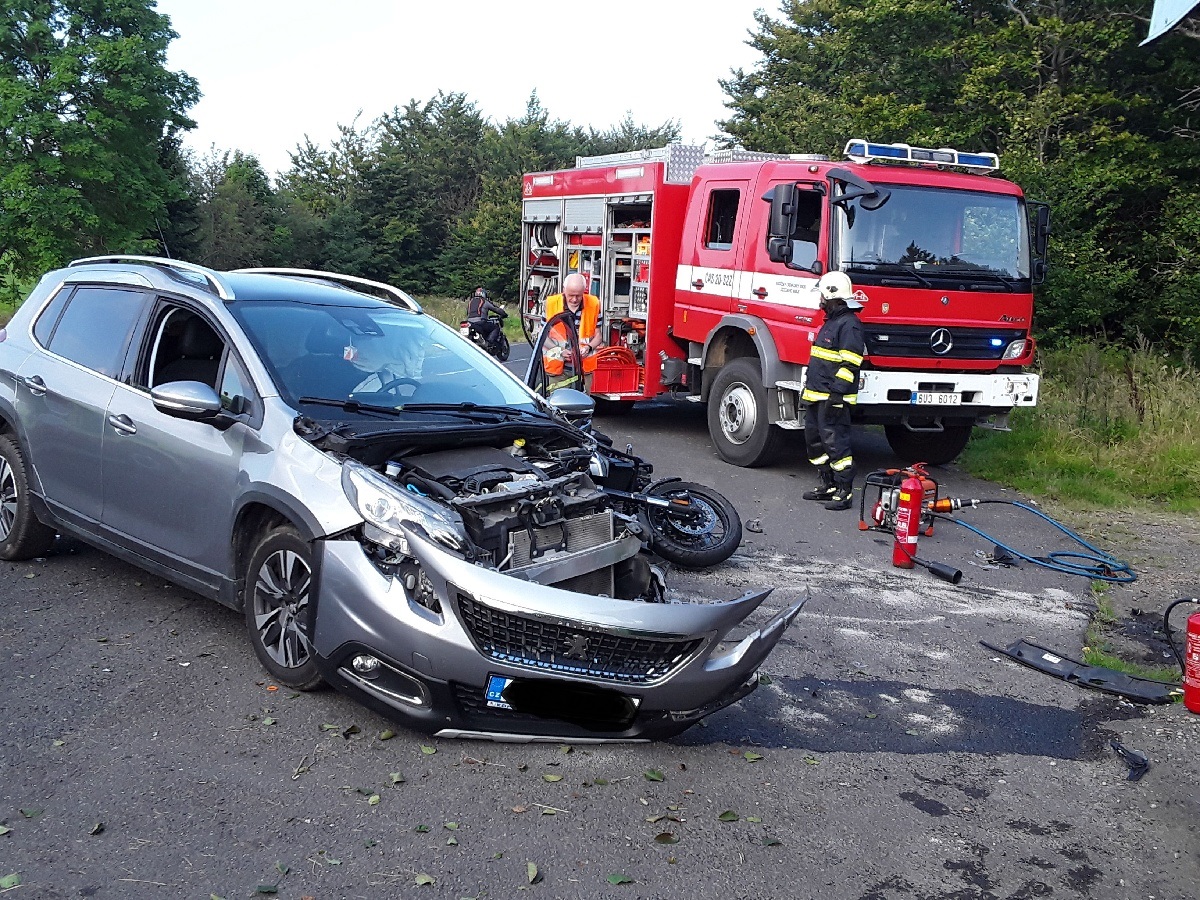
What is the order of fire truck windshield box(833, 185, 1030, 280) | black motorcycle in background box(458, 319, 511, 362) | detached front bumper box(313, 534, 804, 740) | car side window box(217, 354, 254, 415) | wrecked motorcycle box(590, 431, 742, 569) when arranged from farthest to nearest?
black motorcycle in background box(458, 319, 511, 362) < fire truck windshield box(833, 185, 1030, 280) < wrecked motorcycle box(590, 431, 742, 569) < car side window box(217, 354, 254, 415) < detached front bumper box(313, 534, 804, 740)

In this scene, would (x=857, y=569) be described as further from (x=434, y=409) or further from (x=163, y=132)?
(x=163, y=132)

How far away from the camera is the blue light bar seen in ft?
31.0

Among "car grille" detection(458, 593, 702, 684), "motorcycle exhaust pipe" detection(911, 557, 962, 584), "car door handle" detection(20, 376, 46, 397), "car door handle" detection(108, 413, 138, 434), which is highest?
"car door handle" detection(20, 376, 46, 397)

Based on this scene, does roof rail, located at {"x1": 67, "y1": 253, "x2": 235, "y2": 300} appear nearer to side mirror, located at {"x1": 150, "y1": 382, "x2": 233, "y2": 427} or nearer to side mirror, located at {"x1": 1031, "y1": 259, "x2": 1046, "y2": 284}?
side mirror, located at {"x1": 150, "y1": 382, "x2": 233, "y2": 427}

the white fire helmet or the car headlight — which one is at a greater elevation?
the white fire helmet

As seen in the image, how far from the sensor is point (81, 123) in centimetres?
3042

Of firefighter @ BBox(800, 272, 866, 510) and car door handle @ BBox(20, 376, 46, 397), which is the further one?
firefighter @ BBox(800, 272, 866, 510)

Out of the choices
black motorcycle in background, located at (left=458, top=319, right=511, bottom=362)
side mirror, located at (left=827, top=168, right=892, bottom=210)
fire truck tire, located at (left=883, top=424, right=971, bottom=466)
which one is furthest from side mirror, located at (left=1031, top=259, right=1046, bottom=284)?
black motorcycle in background, located at (left=458, top=319, right=511, bottom=362)

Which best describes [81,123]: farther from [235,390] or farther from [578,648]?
[578,648]

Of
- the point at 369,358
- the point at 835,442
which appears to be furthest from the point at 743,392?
the point at 369,358

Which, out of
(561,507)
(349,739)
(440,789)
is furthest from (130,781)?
(561,507)

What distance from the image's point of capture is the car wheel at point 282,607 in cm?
421

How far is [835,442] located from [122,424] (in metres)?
5.61

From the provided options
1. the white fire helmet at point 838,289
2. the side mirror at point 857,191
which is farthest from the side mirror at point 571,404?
the side mirror at point 857,191
